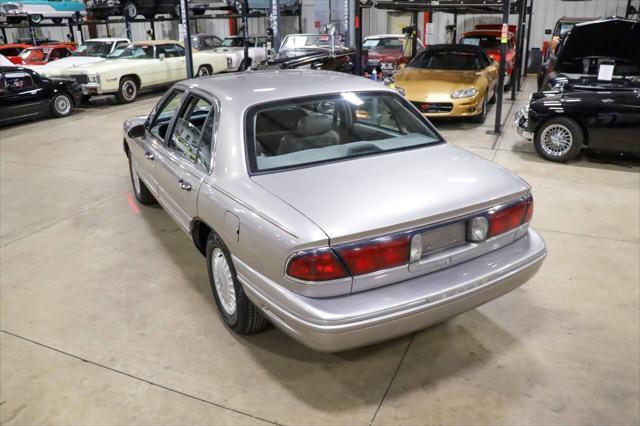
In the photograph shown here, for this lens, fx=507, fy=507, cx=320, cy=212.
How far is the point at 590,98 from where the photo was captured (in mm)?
6219

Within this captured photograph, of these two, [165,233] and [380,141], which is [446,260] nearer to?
[380,141]

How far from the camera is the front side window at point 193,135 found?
308cm

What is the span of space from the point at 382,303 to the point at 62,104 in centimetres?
1095

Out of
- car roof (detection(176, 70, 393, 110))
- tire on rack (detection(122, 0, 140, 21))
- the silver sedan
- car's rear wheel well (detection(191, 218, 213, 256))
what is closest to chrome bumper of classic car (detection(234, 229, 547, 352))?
the silver sedan

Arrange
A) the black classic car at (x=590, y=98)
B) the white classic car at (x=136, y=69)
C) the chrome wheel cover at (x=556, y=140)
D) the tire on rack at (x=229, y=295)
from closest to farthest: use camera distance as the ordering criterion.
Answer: the tire on rack at (x=229, y=295), the black classic car at (x=590, y=98), the chrome wheel cover at (x=556, y=140), the white classic car at (x=136, y=69)

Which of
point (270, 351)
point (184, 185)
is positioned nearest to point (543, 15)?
point (184, 185)

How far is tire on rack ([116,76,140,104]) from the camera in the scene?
12.4m

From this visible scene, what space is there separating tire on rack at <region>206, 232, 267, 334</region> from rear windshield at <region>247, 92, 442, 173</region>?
56cm

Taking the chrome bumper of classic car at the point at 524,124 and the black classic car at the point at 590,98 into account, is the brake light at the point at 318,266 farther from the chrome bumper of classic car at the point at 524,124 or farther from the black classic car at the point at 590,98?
the chrome bumper of classic car at the point at 524,124

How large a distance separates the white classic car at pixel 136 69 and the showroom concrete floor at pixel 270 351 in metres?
7.96

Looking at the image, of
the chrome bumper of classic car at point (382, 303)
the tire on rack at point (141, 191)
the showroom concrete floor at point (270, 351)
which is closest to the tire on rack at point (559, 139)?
the showroom concrete floor at point (270, 351)

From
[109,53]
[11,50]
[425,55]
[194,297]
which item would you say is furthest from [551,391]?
[11,50]

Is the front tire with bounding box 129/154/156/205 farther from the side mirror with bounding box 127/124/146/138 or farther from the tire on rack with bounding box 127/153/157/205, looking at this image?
the side mirror with bounding box 127/124/146/138

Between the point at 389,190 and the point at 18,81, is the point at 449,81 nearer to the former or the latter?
the point at 389,190
